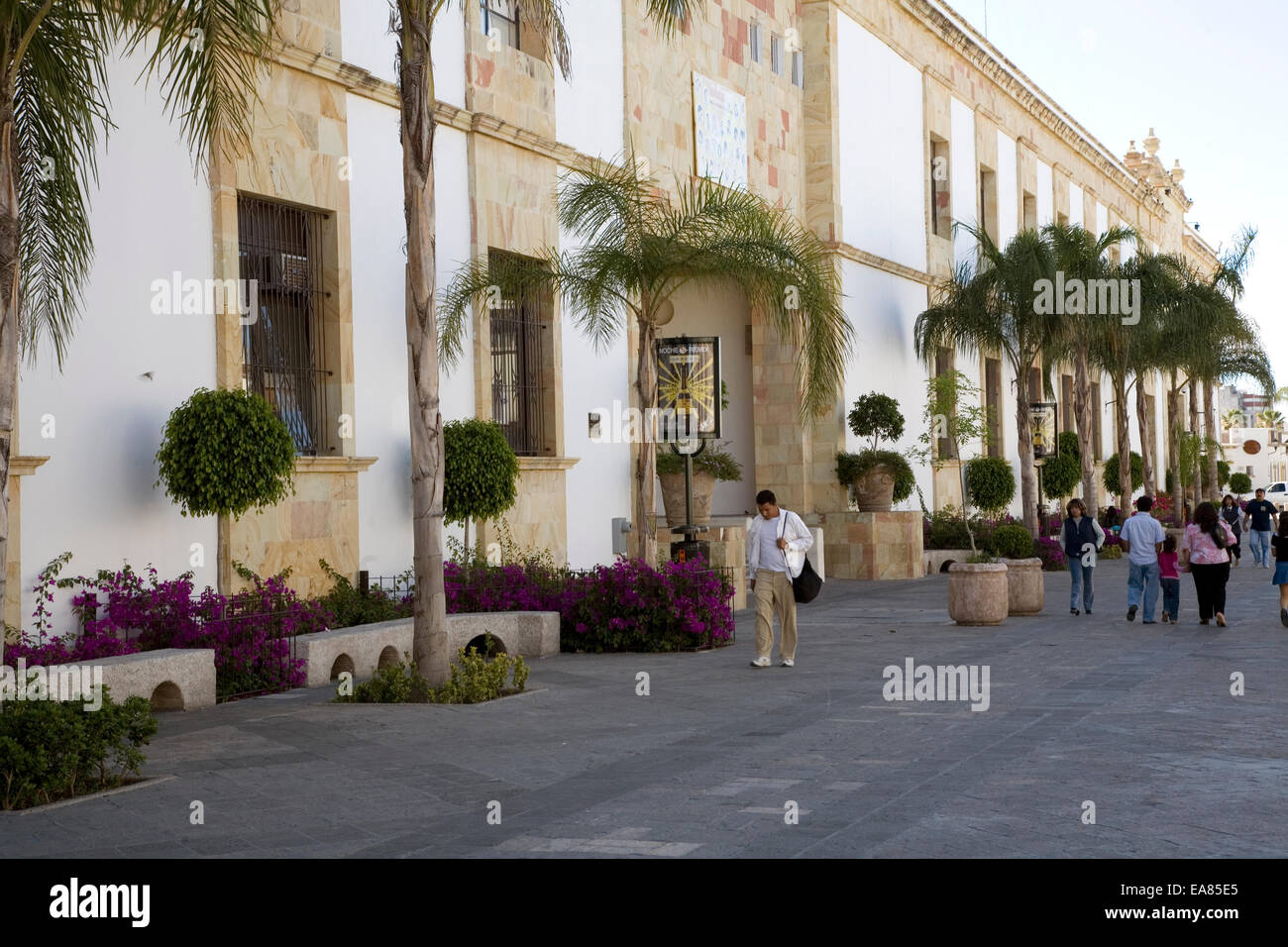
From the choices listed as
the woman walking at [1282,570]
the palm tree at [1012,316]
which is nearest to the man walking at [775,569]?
the woman walking at [1282,570]

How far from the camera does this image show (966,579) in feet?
59.2

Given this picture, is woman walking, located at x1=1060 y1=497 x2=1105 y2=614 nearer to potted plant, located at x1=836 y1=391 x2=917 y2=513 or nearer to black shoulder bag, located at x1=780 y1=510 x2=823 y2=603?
black shoulder bag, located at x1=780 y1=510 x2=823 y2=603

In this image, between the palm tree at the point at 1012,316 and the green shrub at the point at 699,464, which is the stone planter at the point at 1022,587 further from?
the palm tree at the point at 1012,316

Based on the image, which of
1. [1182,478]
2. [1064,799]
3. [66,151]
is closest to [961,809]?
[1064,799]

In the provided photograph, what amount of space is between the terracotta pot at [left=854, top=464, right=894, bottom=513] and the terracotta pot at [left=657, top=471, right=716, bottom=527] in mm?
5584

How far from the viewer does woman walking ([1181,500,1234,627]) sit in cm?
1725

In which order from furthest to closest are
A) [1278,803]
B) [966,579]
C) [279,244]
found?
[966,579], [279,244], [1278,803]

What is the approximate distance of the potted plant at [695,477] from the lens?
2252 centimetres

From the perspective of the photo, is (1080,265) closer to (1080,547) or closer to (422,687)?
(1080,547)

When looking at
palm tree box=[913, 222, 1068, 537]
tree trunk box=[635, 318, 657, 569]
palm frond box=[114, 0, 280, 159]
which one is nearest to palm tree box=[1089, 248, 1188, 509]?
palm tree box=[913, 222, 1068, 537]

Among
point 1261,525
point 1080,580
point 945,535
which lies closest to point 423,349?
point 1080,580

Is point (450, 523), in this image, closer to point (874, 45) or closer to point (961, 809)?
point (961, 809)

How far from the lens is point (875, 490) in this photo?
Result: 2778 cm

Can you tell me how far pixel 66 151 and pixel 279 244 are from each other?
5.92 m
